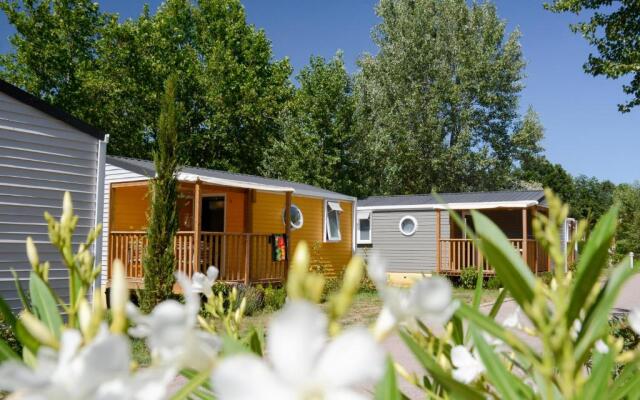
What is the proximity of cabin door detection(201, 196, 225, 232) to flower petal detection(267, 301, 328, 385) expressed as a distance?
15.3 metres

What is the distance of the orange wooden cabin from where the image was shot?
12.4 m

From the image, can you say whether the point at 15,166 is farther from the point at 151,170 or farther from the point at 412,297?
the point at 412,297

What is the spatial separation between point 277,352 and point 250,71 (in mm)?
28397

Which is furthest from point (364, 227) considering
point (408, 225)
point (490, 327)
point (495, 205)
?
point (490, 327)

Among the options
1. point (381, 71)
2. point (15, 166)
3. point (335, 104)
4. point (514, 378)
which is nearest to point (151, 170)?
point (15, 166)

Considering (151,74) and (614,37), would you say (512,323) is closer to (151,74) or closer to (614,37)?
A: (614,37)

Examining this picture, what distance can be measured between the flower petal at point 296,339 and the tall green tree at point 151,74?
80.3 ft

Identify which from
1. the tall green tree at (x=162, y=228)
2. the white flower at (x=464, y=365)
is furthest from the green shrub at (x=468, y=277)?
the white flower at (x=464, y=365)

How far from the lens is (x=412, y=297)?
1.48 feet

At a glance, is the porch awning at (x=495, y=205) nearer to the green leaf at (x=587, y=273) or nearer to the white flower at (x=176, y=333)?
the green leaf at (x=587, y=273)

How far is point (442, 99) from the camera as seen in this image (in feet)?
93.8

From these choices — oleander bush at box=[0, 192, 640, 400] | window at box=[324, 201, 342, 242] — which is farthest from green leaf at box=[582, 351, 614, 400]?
window at box=[324, 201, 342, 242]

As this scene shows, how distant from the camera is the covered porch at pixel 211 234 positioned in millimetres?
12164

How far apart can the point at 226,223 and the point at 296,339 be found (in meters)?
15.2
